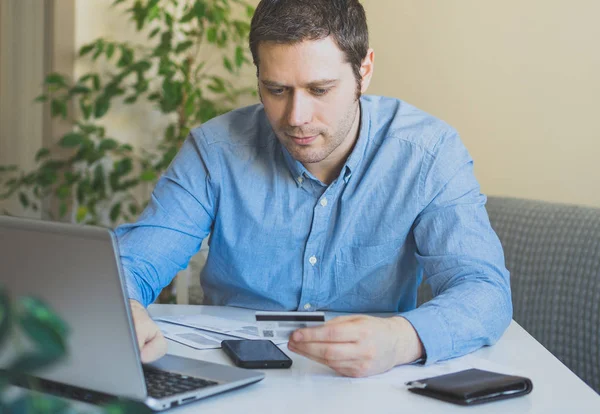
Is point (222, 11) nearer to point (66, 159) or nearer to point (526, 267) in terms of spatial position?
point (66, 159)

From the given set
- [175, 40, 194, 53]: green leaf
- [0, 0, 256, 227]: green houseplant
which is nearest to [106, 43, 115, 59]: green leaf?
[0, 0, 256, 227]: green houseplant

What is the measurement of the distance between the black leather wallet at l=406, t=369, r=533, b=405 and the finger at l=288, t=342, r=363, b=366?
0.27ft

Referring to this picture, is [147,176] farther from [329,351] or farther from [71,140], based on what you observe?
[329,351]

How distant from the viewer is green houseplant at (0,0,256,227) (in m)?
2.89

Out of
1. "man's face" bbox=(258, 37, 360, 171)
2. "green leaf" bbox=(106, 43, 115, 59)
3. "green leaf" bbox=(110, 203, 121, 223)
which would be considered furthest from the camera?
"green leaf" bbox=(110, 203, 121, 223)

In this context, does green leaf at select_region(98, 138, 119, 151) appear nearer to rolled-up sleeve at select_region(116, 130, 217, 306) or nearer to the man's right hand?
rolled-up sleeve at select_region(116, 130, 217, 306)

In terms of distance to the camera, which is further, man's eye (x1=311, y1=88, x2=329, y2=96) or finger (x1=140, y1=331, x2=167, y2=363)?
man's eye (x1=311, y1=88, x2=329, y2=96)

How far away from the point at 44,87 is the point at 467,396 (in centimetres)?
264

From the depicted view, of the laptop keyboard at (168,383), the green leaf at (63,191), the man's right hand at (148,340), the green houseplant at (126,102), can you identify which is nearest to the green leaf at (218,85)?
the green houseplant at (126,102)

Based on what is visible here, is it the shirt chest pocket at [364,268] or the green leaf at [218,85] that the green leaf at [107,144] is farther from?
the shirt chest pocket at [364,268]

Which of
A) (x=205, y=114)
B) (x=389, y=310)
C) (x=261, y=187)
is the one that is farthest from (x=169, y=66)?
(x=389, y=310)

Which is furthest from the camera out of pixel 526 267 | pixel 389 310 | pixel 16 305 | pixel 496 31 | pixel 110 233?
pixel 496 31

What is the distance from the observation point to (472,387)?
0.94 metres

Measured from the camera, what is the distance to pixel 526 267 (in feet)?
7.20
